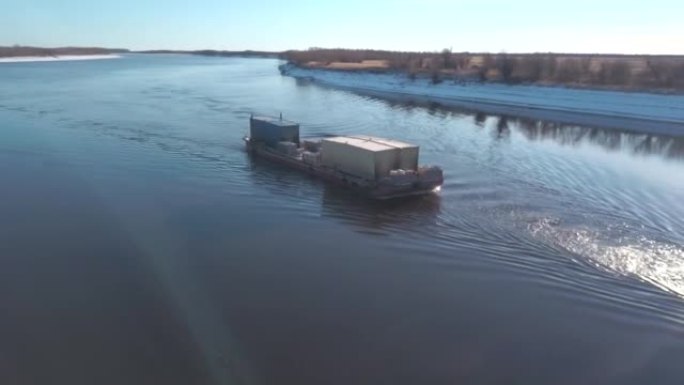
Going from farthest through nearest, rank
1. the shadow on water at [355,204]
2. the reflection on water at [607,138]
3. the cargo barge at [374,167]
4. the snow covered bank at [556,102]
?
the snow covered bank at [556,102]
the reflection on water at [607,138]
the cargo barge at [374,167]
the shadow on water at [355,204]

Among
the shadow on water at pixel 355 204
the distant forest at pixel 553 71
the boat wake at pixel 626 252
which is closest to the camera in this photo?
the boat wake at pixel 626 252

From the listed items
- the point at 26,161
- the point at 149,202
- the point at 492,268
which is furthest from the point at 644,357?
the point at 26,161

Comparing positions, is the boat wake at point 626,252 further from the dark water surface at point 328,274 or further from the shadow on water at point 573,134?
the shadow on water at point 573,134

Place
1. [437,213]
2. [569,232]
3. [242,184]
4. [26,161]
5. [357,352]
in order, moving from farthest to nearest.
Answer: [26,161]
[242,184]
[437,213]
[569,232]
[357,352]

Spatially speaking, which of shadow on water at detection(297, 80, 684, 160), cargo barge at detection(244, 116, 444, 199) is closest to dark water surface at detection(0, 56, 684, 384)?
cargo barge at detection(244, 116, 444, 199)

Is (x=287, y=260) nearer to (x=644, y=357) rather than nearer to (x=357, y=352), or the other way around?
(x=357, y=352)

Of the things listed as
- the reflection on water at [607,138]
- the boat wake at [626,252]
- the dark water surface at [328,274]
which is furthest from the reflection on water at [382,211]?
the reflection on water at [607,138]
